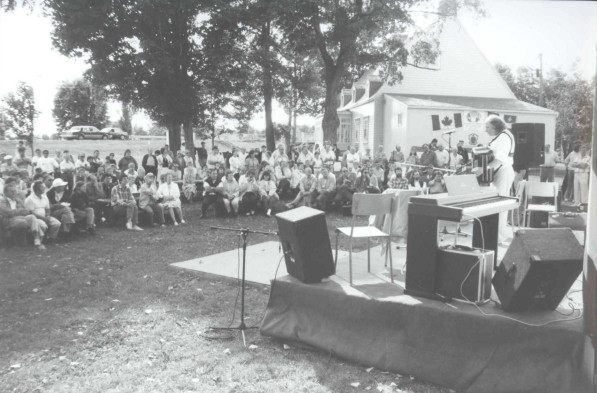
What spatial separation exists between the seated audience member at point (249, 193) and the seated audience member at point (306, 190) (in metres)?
0.92

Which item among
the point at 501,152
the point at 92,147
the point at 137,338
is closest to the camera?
the point at 137,338

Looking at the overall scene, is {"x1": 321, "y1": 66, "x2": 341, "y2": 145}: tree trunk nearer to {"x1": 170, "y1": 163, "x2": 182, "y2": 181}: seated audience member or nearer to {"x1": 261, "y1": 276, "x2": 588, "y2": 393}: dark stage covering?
{"x1": 170, "y1": 163, "x2": 182, "y2": 181}: seated audience member

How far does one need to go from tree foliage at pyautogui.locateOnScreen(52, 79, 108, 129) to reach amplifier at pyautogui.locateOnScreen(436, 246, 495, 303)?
46.6 m

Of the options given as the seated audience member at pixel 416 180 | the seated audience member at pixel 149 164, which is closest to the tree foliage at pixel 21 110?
the seated audience member at pixel 149 164

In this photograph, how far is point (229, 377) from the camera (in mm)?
3893

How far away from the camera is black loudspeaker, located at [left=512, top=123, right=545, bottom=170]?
32.4ft

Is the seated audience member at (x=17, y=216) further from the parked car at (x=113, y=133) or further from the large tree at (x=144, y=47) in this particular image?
the parked car at (x=113, y=133)

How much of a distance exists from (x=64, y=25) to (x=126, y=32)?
2016mm

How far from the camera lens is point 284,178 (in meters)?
14.1

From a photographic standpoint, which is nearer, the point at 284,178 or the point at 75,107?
the point at 284,178

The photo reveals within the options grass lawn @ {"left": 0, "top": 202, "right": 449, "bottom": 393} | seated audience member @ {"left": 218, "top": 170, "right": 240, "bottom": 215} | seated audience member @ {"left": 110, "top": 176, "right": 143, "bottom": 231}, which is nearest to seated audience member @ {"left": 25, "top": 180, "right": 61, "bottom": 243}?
grass lawn @ {"left": 0, "top": 202, "right": 449, "bottom": 393}

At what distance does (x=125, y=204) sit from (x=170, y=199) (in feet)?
3.29

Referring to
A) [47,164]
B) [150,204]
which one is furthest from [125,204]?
[47,164]

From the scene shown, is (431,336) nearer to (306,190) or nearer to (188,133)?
(306,190)
